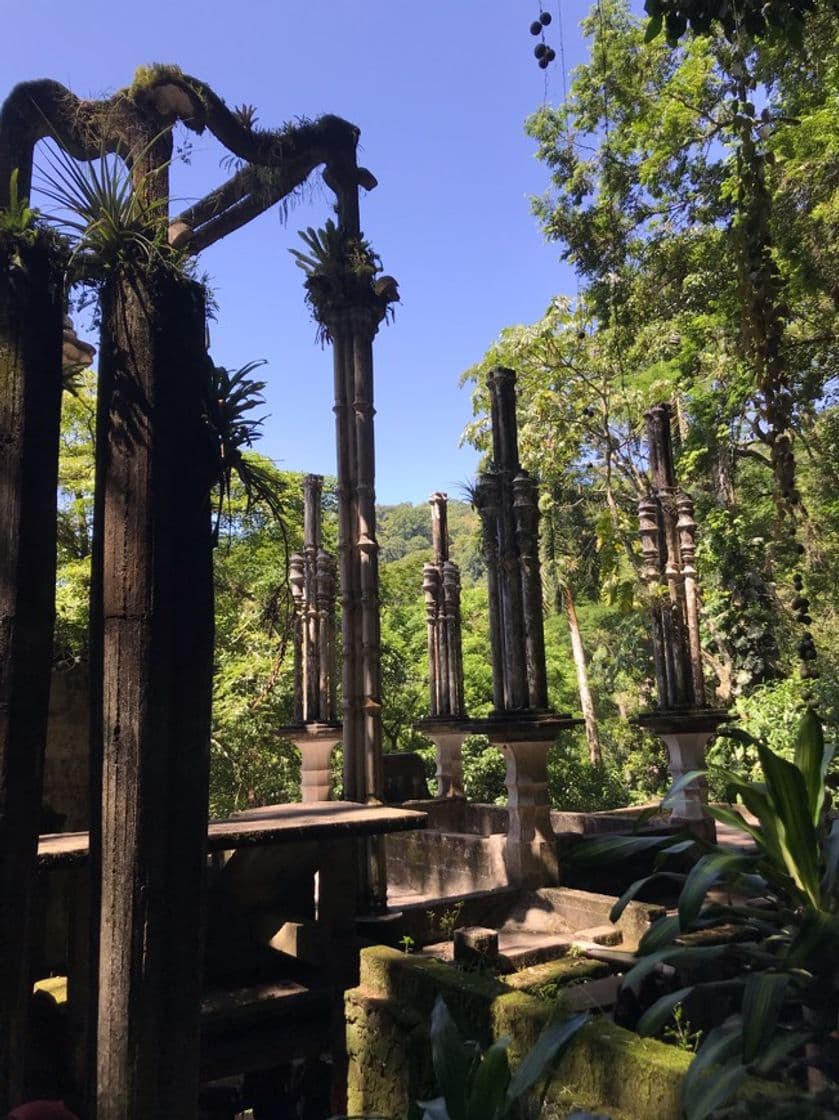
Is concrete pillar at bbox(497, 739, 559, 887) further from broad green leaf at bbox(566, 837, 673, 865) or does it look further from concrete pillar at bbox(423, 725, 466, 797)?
broad green leaf at bbox(566, 837, 673, 865)

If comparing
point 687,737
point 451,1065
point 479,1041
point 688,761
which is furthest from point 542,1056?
point 688,761

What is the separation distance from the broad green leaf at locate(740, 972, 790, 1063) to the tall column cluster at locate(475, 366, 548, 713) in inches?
203

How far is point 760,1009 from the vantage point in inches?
68.2

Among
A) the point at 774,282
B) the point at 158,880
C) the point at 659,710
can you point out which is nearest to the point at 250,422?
the point at 158,880

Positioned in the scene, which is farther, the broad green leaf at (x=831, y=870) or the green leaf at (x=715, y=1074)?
the broad green leaf at (x=831, y=870)

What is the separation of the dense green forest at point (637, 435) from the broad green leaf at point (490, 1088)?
616 centimetres

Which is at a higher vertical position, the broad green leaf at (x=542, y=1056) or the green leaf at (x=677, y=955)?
the green leaf at (x=677, y=955)

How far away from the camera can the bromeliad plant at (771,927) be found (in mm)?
1788

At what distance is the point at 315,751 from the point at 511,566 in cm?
340

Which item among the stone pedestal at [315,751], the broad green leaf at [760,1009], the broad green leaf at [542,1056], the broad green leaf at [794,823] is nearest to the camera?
the broad green leaf at [760,1009]

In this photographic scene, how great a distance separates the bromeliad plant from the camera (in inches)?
70.4

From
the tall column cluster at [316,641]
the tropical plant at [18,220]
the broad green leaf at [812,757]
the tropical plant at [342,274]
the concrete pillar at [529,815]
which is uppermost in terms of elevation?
the tropical plant at [342,274]

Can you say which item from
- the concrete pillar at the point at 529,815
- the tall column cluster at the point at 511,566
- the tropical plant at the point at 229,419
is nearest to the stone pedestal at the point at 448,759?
the tall column cluster at the point at 511,566

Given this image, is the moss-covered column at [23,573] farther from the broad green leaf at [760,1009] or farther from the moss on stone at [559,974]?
the moss on stone at [559,974]
